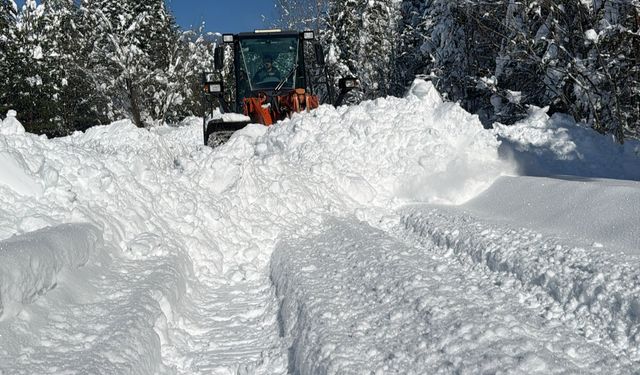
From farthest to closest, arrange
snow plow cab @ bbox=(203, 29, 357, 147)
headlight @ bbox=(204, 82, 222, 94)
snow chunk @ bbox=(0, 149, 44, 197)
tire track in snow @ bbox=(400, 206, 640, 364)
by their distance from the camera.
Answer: snow plow cab @ bbox=(203, 29, 357, 147) → headlight @ bbox=(204, 82, 222, 94) → snow chunk @ bbox=(0, 149, 44, 197) → tire track in snow @ bbox=(400, 206, 640, 364)

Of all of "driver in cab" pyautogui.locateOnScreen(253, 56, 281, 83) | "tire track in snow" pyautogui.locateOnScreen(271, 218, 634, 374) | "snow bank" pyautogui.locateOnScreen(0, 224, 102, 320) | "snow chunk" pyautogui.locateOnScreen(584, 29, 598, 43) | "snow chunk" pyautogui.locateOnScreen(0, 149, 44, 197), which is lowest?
"tire track in snow" pyautogui.locateOnScreen(271, 218, 634, 374)

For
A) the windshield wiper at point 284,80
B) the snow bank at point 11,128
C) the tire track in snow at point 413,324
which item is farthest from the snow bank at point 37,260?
the windshield wiper at point 284,80

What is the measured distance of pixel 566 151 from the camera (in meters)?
9.16

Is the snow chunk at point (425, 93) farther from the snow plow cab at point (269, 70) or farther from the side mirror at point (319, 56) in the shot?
the side mirror at point (319, 56)

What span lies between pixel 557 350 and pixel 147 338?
7.76ft

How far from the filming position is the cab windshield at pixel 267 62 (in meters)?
12.1

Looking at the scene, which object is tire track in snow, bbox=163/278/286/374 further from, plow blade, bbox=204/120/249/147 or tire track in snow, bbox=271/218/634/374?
plow blade, bbox=204/120/249/147

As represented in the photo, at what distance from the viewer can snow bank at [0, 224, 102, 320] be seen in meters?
3.19

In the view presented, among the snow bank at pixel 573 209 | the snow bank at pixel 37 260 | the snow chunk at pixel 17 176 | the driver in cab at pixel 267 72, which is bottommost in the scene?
the snow bank at pixel 573 209

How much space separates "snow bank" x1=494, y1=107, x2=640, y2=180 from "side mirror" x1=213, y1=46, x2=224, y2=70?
501 cm

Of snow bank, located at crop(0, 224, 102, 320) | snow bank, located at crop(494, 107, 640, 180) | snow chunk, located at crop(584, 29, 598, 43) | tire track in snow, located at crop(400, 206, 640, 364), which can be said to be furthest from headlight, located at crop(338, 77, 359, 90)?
snow bank, located at crop(0, 224, 102, 320)

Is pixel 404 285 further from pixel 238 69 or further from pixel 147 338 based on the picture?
pixel 238 69

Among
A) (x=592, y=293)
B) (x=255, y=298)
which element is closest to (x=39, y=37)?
(x=255, y=298)

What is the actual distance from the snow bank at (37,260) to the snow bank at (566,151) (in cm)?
658
